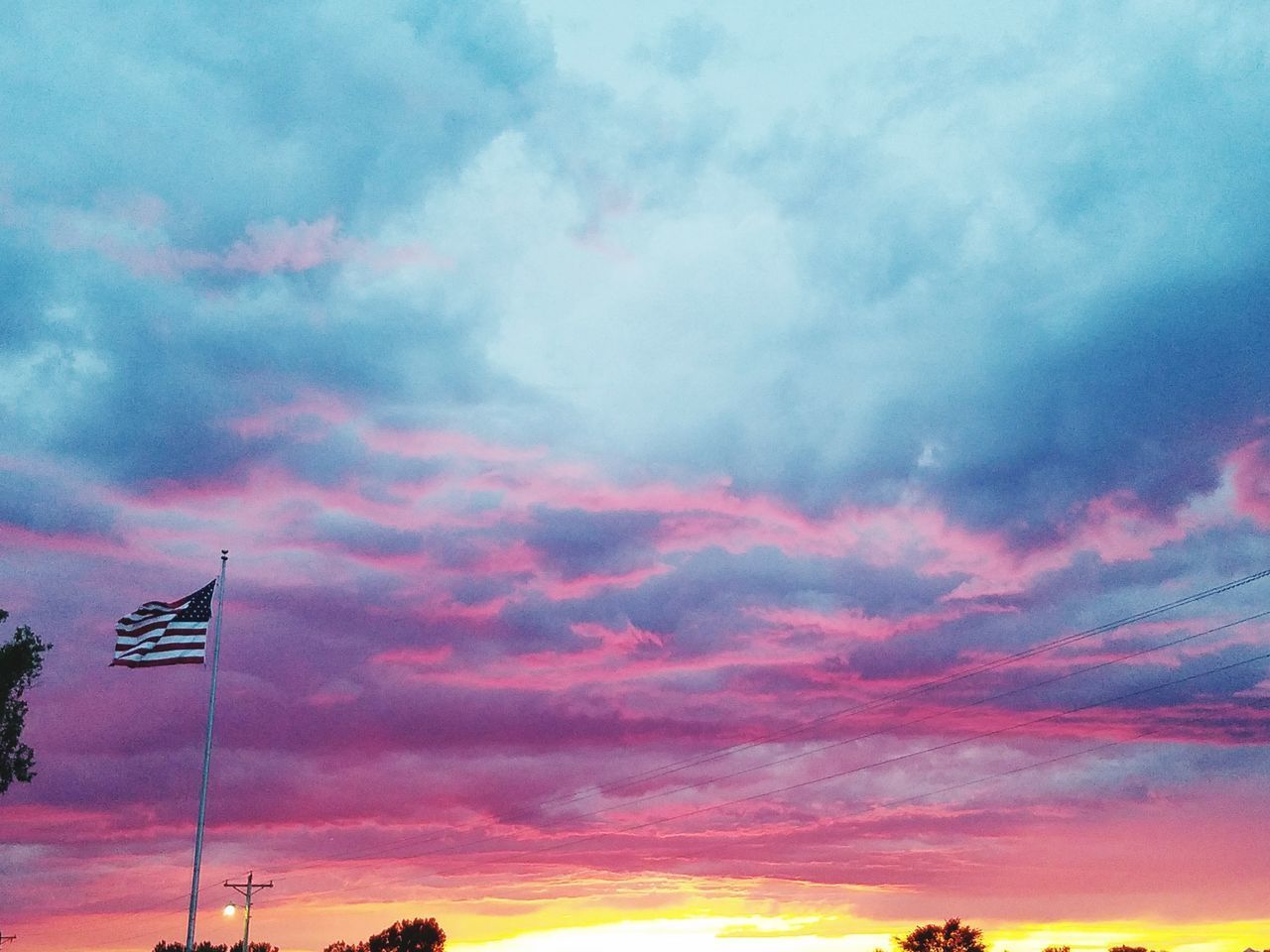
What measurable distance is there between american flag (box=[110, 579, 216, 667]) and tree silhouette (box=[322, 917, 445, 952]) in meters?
139

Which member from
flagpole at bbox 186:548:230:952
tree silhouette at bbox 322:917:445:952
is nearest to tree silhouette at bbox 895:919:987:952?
tree silhouette at bbox 322:917:445:952

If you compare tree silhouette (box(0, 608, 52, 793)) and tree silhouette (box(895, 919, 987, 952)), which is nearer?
tree silhouette (box(0, 608, 52, 793))

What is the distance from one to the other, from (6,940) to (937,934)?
125949 mm

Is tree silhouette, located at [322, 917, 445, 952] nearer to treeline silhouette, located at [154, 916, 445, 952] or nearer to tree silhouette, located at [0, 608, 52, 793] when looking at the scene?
treeline silhouette, located at [154, 916, 445, 952]

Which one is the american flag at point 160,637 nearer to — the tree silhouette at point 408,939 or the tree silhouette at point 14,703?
the tree silhouette at point 14,703

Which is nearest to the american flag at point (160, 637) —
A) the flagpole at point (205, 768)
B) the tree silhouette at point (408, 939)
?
the flagpole at point (205, 768)

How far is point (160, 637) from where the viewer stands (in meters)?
45.4

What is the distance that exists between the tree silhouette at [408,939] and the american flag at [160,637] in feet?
458

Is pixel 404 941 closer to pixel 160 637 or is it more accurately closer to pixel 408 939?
pixel 408 939

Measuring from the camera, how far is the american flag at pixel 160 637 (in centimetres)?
4500

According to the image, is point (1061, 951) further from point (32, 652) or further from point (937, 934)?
point (32, 652)

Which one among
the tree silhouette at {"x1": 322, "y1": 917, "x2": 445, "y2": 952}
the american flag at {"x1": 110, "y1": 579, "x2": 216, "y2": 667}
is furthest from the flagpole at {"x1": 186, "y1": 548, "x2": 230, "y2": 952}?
the tree silhouette at {"x1": 322, "y1": 917, "x2": 445, "y2": 952}

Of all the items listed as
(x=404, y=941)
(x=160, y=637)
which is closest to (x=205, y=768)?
(x=160, y=637)

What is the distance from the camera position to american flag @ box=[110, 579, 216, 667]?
45.0 metres
